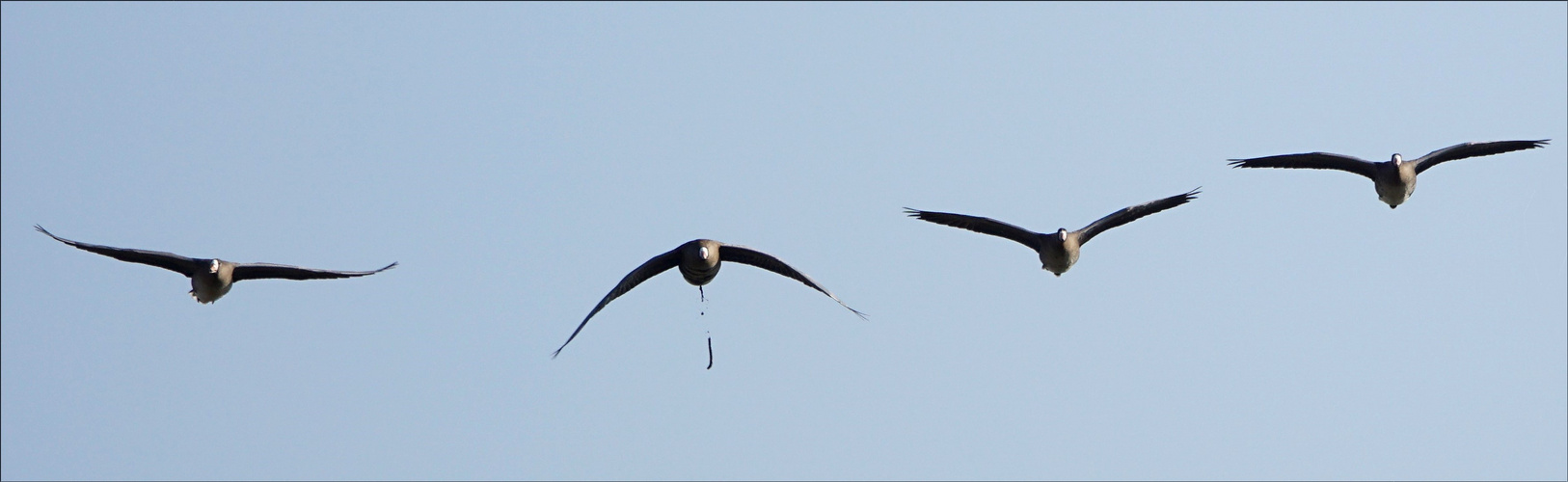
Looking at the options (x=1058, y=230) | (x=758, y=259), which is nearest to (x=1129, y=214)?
(x=1058, y=230)

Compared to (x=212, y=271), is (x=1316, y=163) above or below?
above

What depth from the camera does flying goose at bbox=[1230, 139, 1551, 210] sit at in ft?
105

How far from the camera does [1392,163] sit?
105 feet

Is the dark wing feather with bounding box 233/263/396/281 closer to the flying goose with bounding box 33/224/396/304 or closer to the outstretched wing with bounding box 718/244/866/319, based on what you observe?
the flying goose with bounding box 33/224/396/304

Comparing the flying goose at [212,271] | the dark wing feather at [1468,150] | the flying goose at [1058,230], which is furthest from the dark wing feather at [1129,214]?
the flying goose at [212,271]

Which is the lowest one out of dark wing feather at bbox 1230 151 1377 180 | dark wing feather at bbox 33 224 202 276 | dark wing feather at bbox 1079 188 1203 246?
dark wing feather at bbox 33 224 202 276

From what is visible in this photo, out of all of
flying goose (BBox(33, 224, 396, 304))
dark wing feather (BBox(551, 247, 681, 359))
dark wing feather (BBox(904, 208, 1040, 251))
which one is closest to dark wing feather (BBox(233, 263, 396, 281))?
flying goose (BBox(33, 224, 396, 304))

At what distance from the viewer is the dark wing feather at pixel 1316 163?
3288 centimetres

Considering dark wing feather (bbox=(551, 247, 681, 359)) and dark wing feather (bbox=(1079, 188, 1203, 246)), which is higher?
dark wing feather (bbox=(1079, 188, 1203, 246))

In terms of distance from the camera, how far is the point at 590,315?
27.7m

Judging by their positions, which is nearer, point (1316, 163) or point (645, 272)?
point (645, 272)

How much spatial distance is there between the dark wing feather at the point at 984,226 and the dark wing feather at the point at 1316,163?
545cm

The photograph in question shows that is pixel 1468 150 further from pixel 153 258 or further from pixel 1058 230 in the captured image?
pixel 153 258

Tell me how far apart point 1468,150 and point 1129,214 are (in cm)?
725
